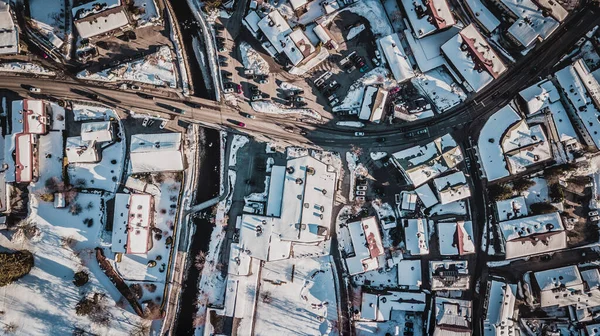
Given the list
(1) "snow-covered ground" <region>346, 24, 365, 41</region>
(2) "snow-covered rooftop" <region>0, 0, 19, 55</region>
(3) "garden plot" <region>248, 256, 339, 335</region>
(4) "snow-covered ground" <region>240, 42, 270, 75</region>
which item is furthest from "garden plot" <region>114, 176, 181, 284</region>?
(1) "snow-covered ground" <region>346, 24, 365, 41</region>

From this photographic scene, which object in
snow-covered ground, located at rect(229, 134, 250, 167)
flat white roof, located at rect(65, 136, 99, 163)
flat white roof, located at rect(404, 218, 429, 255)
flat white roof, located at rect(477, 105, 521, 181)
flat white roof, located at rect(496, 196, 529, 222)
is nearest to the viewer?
flat white roof, located at rect(477, 105, 521, 181)

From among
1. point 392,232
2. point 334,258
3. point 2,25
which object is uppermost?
point 2,25

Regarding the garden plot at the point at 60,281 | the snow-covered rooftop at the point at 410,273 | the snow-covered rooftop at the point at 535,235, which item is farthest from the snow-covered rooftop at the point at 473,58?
the garden plot at the point at 60,281

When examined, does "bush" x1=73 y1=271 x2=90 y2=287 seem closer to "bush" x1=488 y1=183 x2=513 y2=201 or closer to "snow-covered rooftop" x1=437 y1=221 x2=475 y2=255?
"snow-covered rooftop" x1=437 y1=221 x2=475 y2=255

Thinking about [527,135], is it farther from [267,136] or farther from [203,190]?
[203,190]

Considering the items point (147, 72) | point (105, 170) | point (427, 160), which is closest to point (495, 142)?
point (427, 160)

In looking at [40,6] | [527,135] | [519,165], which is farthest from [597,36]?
[40,6]
